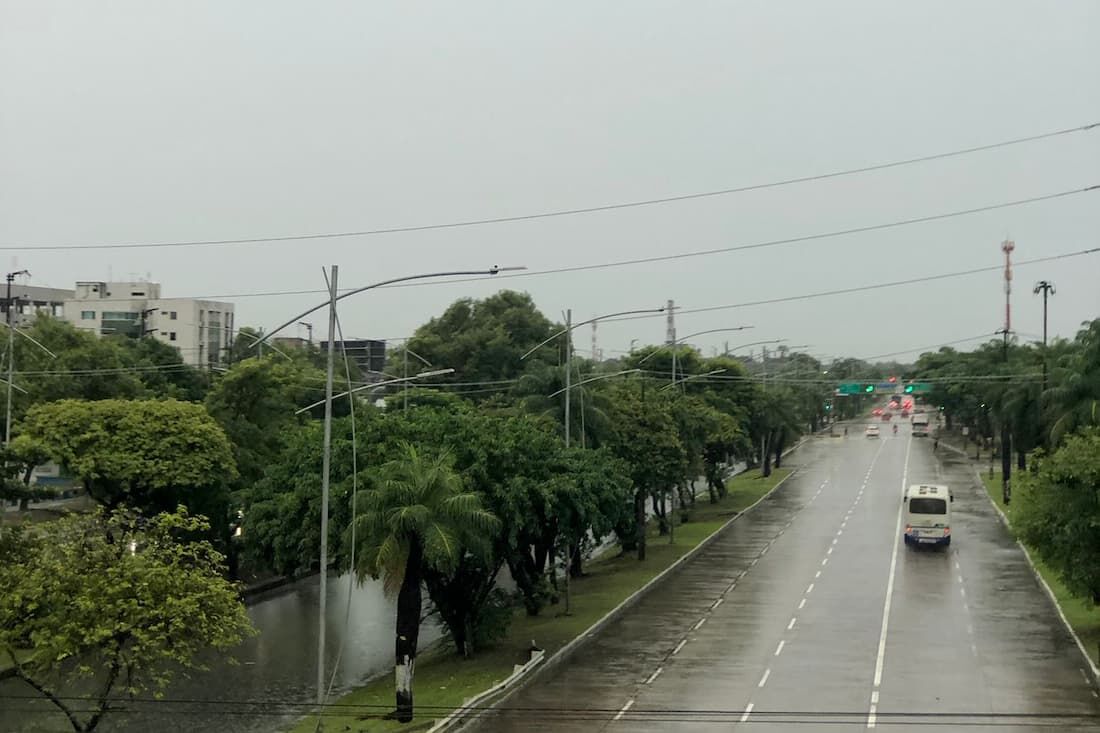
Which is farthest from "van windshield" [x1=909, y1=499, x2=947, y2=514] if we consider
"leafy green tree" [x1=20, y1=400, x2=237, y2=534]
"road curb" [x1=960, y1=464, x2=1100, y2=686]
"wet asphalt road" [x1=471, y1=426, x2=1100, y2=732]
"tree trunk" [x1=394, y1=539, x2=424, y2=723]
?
"tree trunk" [x1=394, y1=539, x2=424, y2=723]

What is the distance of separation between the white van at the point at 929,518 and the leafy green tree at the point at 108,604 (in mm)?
34842

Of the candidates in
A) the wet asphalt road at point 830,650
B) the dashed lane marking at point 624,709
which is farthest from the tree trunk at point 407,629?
the dashed lane marking at point 624,709

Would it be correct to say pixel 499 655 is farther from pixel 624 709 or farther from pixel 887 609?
pixel 887 609

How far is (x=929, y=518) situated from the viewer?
54875mm

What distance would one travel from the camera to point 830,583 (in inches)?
1841

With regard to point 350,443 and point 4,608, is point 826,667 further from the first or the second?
point 4,608

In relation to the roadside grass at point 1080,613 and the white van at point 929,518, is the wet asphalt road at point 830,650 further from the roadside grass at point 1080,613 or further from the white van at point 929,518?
the white van at point 929,518

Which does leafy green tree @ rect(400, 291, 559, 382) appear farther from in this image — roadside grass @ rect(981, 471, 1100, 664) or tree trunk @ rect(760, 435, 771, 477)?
roadside grass @ rect(981, 471, 1100, 664)

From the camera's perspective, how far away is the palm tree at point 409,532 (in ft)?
99.5

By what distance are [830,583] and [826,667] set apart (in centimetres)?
1420

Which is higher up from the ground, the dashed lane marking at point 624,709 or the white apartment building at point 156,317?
the white apartment building at point 156,317

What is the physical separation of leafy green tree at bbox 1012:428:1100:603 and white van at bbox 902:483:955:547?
16.9 meters

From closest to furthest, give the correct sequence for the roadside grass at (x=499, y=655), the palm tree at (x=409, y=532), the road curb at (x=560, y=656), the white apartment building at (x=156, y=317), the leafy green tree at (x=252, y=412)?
the road curb at (x=560, y=656) < the palm tree at (x=409, y=532) < the roadside grass at (x=499, y=655) < the leafy green tree at (x=252, y=412) < the white apartment building at (x=156, y=317)

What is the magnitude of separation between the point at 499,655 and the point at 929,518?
78.9ft
